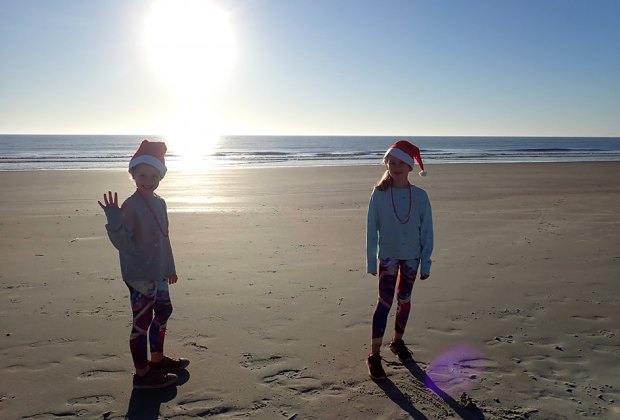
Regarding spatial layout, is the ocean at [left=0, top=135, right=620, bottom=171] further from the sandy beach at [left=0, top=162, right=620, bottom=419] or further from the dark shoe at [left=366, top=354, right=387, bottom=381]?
the dark shoe at [left=366, top=354, right=387, bottom=381]

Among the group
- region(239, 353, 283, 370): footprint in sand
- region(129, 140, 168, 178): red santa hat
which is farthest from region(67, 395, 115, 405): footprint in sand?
region(129, 140, 168, 178): red santa hat

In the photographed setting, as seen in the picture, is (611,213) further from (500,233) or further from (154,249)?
(154,249)

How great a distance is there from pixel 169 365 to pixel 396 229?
235cm

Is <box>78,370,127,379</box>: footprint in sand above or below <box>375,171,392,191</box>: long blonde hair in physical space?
below

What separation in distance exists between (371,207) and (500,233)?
6.58 m

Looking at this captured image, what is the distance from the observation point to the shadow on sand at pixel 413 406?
3.35m

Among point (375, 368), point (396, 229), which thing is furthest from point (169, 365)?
point (396, 229)

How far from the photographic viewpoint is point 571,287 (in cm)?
615

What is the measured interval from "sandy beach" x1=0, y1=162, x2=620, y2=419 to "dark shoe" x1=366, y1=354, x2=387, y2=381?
0.25 ft

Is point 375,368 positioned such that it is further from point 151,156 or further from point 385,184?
point 151,156

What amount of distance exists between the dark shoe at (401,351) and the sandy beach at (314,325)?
70 mm

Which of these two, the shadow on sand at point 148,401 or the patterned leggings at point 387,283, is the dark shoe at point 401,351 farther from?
the shadow on sand at point 148,401

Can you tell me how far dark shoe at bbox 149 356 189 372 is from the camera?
3.86 meters

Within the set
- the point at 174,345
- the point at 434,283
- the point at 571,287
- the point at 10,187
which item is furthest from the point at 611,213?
the point at 10,187
